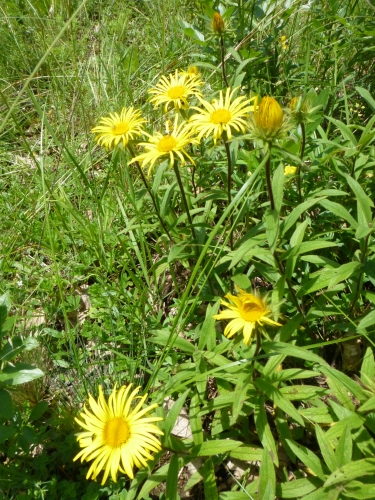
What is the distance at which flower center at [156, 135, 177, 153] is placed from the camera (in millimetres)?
1518

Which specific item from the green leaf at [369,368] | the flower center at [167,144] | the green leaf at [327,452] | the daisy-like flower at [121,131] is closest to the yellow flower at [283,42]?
the daisy-like flower at [121,131]

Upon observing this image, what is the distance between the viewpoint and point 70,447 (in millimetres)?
1445

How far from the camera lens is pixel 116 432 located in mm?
1130

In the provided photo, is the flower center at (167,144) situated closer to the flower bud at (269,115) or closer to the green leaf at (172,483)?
the flower bud at (269,115)

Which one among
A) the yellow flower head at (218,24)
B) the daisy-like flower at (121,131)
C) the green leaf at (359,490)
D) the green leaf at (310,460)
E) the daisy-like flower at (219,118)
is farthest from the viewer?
the yellow flower head at (218,24)

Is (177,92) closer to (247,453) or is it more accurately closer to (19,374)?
(19,374)

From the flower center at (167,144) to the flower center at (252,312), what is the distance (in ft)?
2.08

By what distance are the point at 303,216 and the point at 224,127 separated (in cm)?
54

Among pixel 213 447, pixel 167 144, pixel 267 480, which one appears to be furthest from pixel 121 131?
pixel 267 480

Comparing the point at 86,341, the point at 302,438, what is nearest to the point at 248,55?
the point at 86,341

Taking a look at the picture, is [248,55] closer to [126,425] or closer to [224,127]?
[224,127]

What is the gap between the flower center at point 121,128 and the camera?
5.51ft

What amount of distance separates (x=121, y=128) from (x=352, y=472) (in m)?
1.33

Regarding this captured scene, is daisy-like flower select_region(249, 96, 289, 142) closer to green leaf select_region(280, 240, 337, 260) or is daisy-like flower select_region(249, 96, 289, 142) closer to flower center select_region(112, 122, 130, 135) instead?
green leaf select_region(280, 240, 337, 260)
